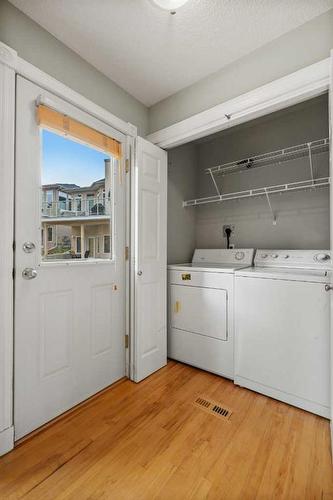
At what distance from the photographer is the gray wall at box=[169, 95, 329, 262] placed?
2.27 metres

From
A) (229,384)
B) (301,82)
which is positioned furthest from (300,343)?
(301,82)

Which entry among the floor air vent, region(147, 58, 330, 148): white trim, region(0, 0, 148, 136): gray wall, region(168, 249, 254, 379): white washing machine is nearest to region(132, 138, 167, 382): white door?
region(168, 249, 254, 379): white washing machine

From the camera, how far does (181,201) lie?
2.82 m

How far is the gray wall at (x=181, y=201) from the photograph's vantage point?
268 cm

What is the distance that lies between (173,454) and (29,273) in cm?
129

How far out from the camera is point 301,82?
1.49 meters

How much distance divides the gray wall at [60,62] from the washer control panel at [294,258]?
1.71m

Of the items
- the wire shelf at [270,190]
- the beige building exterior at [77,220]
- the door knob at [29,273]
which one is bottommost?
the door knob at [29,273]

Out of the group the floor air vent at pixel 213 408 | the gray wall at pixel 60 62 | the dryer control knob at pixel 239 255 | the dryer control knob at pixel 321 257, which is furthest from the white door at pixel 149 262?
the dryer control knob at pixel 321 257

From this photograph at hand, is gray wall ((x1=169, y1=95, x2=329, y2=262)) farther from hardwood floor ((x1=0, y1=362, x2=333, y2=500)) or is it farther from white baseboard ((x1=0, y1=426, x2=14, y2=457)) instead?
white baseboard ((x1=0, y1=426, x2=14, y2=457))

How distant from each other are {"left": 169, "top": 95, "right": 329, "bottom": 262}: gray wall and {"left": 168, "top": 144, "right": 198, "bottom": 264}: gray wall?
11mm

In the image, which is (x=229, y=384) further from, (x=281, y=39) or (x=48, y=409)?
(x=281, y=39)

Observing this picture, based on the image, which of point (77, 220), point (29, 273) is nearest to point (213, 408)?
point (29, 273)

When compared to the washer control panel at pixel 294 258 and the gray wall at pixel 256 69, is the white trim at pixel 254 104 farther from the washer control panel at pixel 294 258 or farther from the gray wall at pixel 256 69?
the washer control panel at pixel 294 258
